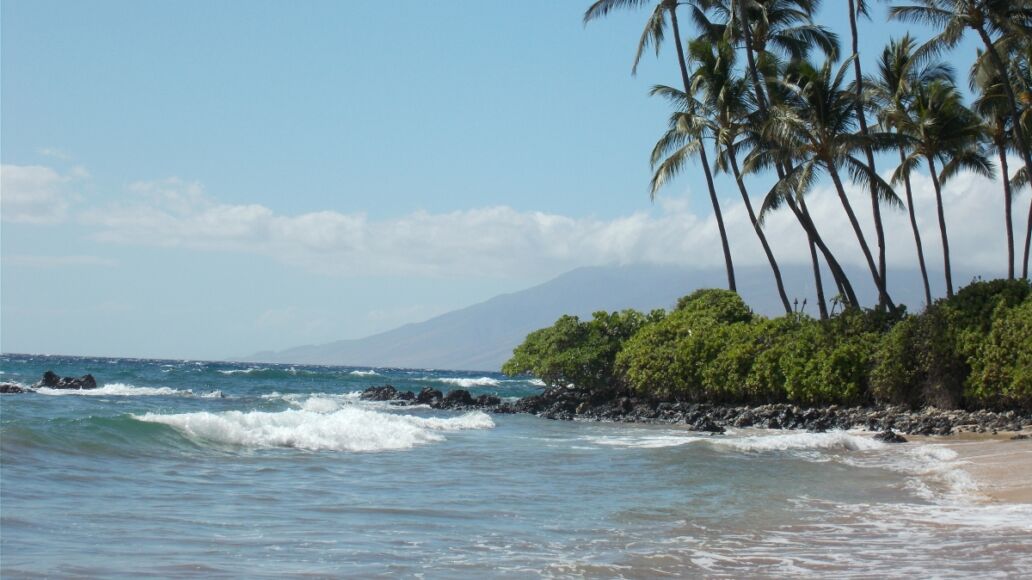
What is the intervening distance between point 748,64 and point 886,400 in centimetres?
1088

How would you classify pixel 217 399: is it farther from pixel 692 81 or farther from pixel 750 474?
pixel 750 474

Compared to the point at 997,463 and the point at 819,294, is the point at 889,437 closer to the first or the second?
the point at 997,463

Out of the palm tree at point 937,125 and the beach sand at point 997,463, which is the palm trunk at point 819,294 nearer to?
the palm tree at point 937,125

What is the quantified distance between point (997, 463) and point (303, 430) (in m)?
11.1

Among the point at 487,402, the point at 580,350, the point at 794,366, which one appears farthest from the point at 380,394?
the point at 794,366

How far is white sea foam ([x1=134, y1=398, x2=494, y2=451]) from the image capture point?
54.2 ft

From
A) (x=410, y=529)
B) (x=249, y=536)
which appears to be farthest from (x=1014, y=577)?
(x=249, y=536)

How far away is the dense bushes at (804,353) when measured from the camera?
66.8ft

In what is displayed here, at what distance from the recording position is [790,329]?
26031 millimetres

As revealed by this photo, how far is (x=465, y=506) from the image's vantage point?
1034 cm

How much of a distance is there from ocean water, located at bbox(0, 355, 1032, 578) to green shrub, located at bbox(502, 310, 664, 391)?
39.9ft

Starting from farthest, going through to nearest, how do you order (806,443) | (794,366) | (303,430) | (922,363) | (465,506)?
1. (794,366)
2. (922,363)
3. (806,443)
4. (303,430)
5. (465,506)

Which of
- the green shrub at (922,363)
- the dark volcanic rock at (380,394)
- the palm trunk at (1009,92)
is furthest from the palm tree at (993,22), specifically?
the dark volcanic rock at (380,394)

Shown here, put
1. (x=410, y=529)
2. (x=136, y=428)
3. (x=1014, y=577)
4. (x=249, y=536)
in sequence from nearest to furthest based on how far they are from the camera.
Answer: (x=1014, y=577) → (x=249, y=536) → (x=410, y=529) → (x=136, y=428)
